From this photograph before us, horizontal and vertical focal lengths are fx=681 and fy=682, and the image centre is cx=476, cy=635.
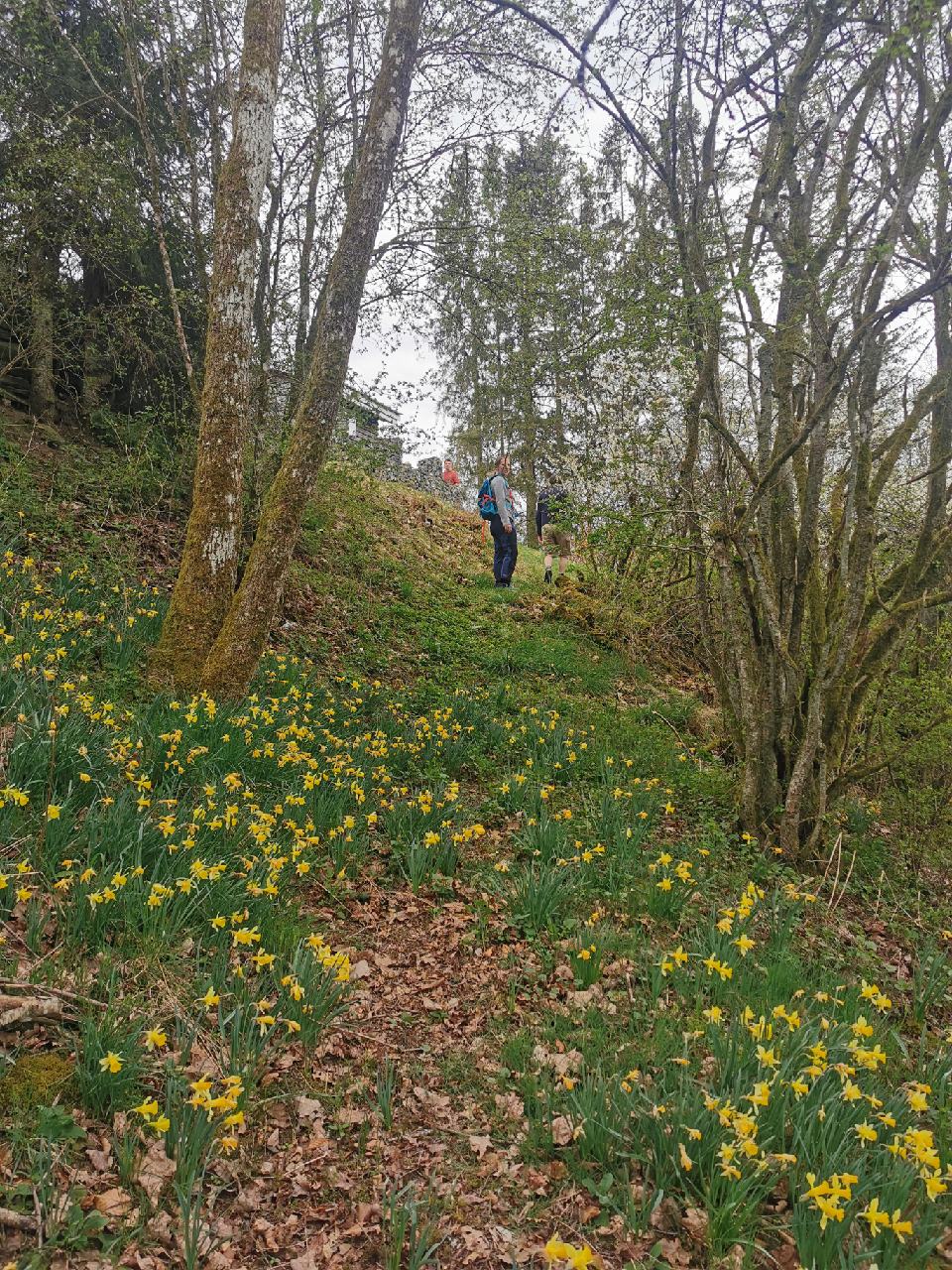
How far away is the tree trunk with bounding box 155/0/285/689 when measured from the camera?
484 cm

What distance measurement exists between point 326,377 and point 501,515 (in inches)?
216

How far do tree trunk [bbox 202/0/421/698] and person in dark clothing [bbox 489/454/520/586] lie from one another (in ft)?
17.2

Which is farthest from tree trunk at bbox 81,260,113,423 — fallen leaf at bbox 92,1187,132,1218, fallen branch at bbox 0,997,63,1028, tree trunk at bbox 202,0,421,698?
fallen leaf at bbox 92,1187,132,1218

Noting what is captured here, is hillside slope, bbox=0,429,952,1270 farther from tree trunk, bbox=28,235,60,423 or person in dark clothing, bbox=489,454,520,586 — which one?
person in dark clothing, bbox=489,454,520,586

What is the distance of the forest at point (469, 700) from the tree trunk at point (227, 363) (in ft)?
0.11

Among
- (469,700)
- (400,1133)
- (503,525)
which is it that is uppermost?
(503,525)

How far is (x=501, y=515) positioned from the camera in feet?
33.3

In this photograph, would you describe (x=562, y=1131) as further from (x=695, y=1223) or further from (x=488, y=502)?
(x=488, y=502)

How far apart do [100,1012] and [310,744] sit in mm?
2667

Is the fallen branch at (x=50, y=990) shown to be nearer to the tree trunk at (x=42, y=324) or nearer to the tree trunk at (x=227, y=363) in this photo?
the tree trunk at (x=227, y=363)

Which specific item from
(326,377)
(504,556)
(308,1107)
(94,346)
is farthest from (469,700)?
(94,346)

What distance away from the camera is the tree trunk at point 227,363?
4840 mm

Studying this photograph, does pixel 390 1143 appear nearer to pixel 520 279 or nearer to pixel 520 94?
pixel 520 279

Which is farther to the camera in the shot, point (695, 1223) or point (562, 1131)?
point (562, 1131)
